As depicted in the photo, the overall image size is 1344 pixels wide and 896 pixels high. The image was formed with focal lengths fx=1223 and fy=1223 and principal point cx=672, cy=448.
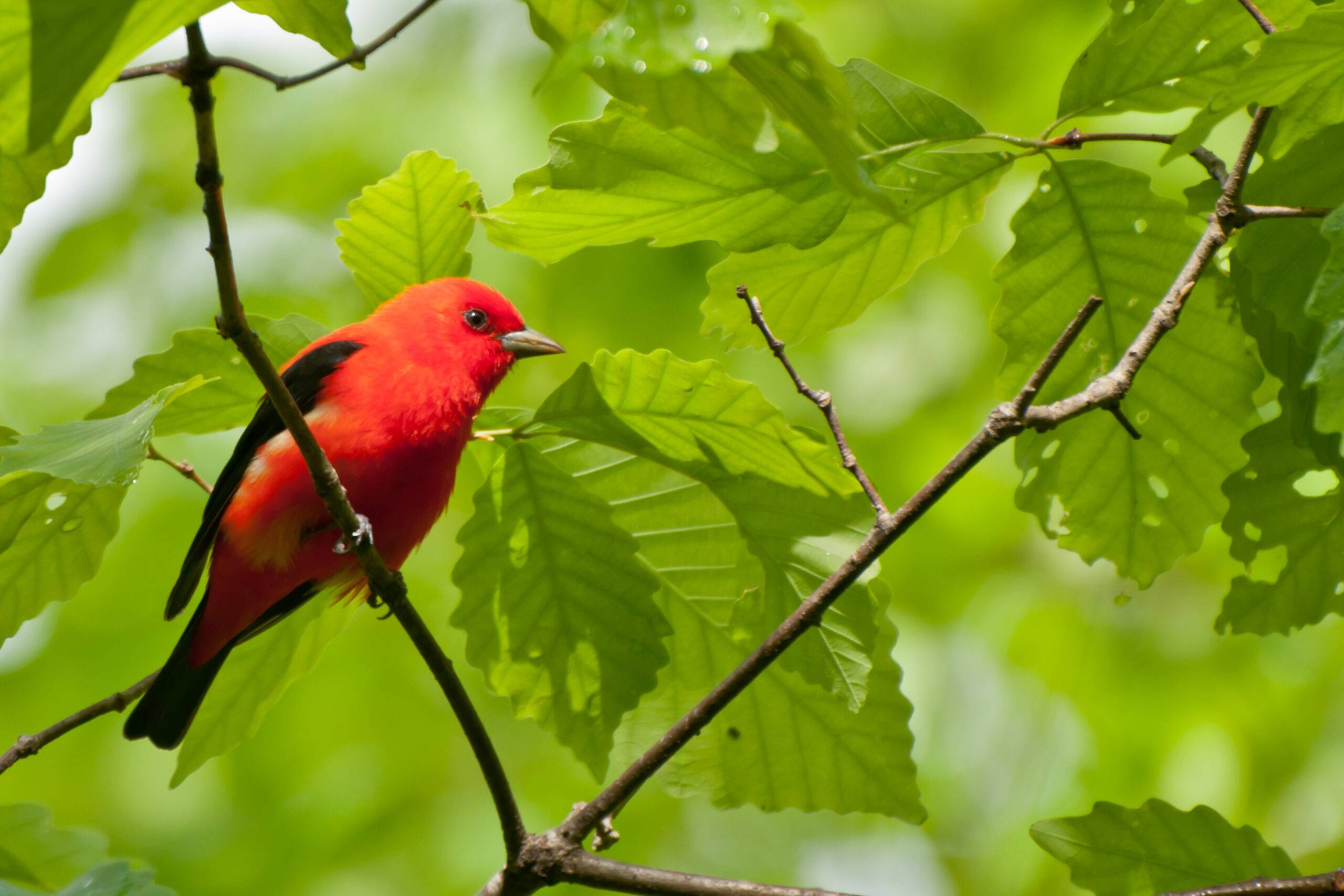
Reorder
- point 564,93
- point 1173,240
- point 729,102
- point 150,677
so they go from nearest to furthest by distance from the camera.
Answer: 1. point 729,102
2. point 1173,240
3. point 150,677
4. point 564,93

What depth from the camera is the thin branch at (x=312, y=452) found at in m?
1.52

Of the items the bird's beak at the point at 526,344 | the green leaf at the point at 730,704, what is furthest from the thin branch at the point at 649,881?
the bird's beak at the point at 526,344

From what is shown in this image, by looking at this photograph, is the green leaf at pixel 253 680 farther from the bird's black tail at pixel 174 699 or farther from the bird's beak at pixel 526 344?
A: the bird's beak at pixel 526 344

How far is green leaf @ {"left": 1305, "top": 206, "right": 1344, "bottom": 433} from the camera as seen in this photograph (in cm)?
173

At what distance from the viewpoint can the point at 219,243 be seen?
1.68 meters

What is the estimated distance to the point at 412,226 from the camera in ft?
9.66

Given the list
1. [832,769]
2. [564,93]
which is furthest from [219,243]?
[564,93]

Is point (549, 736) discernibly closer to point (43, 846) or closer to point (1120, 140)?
point (43, 846)

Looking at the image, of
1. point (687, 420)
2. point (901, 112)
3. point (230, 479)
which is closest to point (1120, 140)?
point (901, 112)

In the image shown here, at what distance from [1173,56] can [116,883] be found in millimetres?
2388

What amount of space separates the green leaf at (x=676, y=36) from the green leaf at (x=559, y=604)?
1.57 meters

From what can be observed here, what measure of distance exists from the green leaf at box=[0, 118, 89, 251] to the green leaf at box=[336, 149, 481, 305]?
34.0 inches

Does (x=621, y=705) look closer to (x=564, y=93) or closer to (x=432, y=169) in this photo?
(x=432, y=169)

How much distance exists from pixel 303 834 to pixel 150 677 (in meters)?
3.71
